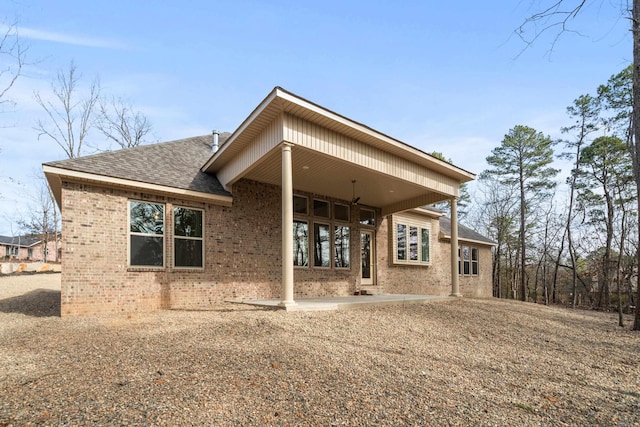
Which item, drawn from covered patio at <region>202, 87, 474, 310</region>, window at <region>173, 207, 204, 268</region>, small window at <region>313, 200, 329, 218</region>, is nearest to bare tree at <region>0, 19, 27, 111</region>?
covered patio at <region>202, 87, 474, 310</region>

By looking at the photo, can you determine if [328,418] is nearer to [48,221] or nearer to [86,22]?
[86,22]

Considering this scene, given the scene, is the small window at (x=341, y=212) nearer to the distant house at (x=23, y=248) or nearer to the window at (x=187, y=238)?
the window at (x=187, y=238)

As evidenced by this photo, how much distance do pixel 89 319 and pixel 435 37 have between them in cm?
866

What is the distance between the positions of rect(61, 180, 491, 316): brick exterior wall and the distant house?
4207 centimetres

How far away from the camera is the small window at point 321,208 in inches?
449

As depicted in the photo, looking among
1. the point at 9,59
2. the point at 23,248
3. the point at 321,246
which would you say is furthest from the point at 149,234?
the point at 23,248

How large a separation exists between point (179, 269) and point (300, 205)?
161 inches

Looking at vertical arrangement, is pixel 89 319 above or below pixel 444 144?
below

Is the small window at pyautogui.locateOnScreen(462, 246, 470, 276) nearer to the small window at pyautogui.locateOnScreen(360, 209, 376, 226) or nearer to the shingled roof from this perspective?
the small window at pyautogui.locateOnScreen(360, 209, 376, 226)

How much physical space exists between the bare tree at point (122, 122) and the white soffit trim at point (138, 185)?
57.0 ft

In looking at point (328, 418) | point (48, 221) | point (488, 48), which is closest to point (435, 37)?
point (488, 48)

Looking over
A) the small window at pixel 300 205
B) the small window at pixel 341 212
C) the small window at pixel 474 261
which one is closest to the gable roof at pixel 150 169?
the small window at pixel 300 205

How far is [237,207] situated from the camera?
31.1ft

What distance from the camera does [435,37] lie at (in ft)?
23.0
